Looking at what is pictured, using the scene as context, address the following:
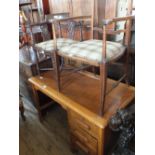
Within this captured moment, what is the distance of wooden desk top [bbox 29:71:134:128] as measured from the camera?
42.9 inches

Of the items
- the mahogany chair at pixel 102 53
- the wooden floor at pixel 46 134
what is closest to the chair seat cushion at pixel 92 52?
the mahogany chair at pixel 102 53

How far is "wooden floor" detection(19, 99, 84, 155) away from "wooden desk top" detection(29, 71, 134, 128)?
1.59ft

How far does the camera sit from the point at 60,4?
6.42ft

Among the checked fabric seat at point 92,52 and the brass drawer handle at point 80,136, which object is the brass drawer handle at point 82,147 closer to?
the brass drawer handle at point 80,136

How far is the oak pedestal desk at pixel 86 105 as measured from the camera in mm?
1052

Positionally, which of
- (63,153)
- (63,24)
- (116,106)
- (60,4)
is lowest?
(63,153)

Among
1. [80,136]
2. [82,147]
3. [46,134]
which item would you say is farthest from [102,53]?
[46,134]

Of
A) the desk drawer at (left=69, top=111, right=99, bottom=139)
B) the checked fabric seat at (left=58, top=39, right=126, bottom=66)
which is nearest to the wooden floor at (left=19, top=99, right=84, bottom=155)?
the desk drawer at (left=69, top=111, right=99, bottom=139)

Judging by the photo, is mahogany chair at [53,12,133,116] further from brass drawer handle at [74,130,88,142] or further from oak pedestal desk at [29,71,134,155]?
brass drawer handle at [74,130,88,142]

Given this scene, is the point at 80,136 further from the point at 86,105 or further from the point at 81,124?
the point at 86,105

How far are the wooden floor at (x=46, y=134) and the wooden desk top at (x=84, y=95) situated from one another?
0.48 meters
